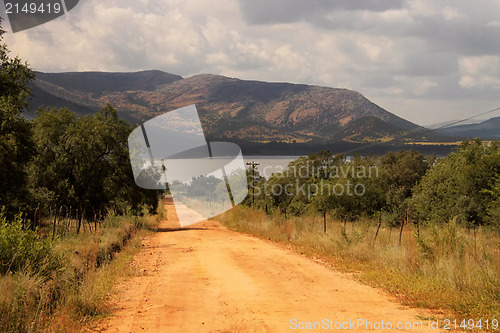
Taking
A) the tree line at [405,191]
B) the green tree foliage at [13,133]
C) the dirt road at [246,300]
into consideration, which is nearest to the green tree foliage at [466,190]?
the tree line at [405,191]

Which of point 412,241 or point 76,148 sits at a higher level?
point 76,148

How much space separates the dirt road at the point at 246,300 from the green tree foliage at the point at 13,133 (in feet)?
28.9

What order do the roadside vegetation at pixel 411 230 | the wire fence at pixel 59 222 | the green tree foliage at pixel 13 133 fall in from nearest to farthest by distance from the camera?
the roadside vegetation at pixel 411 230, the wire fence at pixel 59 222, the green tree foliage at pixel 13 133

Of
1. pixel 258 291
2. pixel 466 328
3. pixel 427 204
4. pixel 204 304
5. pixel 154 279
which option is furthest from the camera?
pixel 427 204

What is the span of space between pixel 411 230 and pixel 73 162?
19.2 meters

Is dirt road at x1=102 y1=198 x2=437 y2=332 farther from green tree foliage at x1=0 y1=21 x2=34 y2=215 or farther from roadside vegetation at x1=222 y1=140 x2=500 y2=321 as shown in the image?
green tree foliage at x1=0 y1=21 x2=34 y2=215

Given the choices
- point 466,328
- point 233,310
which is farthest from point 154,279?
point 466,328

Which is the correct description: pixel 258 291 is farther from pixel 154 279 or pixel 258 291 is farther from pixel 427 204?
pixel 427 204

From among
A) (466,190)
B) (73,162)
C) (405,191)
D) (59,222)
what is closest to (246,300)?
(59,222)

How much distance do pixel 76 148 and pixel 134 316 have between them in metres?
19.2

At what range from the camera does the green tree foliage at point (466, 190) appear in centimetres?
3133

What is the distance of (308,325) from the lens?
650 cm

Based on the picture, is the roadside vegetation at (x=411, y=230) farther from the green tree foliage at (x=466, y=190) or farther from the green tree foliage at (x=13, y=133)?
the green tree foliage at (x=13, y=133)

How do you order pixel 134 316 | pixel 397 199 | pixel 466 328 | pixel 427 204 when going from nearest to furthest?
pixel 466 328 → pixel 134 316 → pixel 427 204 → pixel 397 199
